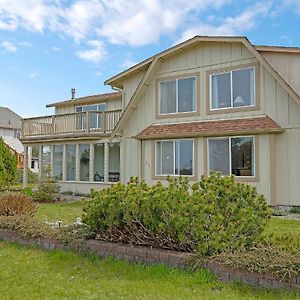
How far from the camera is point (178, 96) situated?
1636 centimetres

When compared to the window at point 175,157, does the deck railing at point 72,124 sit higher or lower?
higher

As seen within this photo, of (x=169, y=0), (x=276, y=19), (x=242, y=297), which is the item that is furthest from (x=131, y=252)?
(x=276, y=19)

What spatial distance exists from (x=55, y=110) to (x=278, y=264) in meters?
23.4

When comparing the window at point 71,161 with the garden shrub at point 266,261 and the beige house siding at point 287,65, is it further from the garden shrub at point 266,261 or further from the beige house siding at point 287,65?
the garden shrub at point 266,261

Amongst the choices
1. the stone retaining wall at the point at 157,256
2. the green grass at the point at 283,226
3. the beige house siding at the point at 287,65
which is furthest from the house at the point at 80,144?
the stone retaining wall at the point at 157,256

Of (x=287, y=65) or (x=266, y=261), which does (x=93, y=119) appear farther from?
(x=266, y=261)

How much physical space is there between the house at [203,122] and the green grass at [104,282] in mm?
9181

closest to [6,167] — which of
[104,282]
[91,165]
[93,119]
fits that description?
[91,165]

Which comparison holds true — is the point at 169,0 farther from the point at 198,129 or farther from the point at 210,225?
the point at 210,225

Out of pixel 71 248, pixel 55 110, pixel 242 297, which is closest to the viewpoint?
pixel 242 297

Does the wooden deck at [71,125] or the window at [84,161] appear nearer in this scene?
the wooden deck at [71,125]

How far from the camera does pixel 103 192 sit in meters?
7.22

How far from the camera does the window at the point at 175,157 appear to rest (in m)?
15.6

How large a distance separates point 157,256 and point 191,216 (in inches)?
33.0
